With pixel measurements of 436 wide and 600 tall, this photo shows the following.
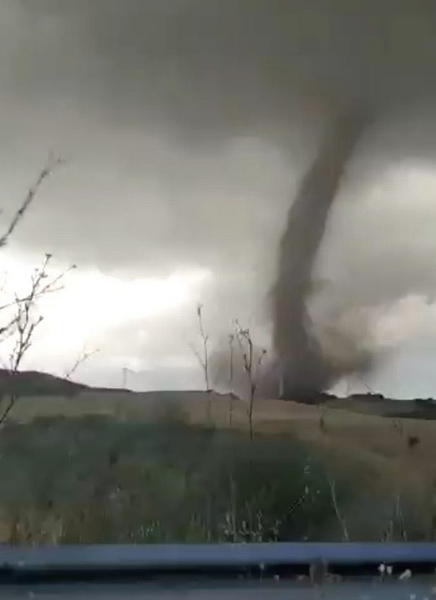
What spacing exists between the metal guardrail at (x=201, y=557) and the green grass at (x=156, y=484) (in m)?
1.55

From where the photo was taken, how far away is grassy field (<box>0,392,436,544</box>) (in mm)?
2945

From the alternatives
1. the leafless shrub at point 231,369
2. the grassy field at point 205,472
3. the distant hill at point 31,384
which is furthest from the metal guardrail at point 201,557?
the leafless shrub at point 231,369

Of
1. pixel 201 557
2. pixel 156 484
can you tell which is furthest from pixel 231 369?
pixel 201 557

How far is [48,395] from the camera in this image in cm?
296

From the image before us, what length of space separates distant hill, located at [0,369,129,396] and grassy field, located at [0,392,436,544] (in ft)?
0.11

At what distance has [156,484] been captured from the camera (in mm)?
3070

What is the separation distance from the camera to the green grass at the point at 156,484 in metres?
2.91

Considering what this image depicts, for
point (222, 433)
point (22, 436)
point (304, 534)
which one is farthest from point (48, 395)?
point (304, 534)

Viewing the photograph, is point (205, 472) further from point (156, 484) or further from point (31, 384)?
point (31, 384)

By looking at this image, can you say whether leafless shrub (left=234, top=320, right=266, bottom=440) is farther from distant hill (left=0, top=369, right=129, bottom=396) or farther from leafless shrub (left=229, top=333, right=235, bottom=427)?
distant hill (left=0, top=369, right=129, bottom=396)

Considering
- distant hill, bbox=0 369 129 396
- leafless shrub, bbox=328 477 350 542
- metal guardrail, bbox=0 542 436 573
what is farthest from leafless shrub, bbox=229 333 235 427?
metal guardrail, bbox=0 542 436 573

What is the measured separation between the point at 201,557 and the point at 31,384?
1.79 m

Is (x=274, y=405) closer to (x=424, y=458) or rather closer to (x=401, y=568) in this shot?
(x=424, y=458)

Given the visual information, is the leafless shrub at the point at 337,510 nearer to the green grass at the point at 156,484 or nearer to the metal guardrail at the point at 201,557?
the green grass at the point at 156,484
